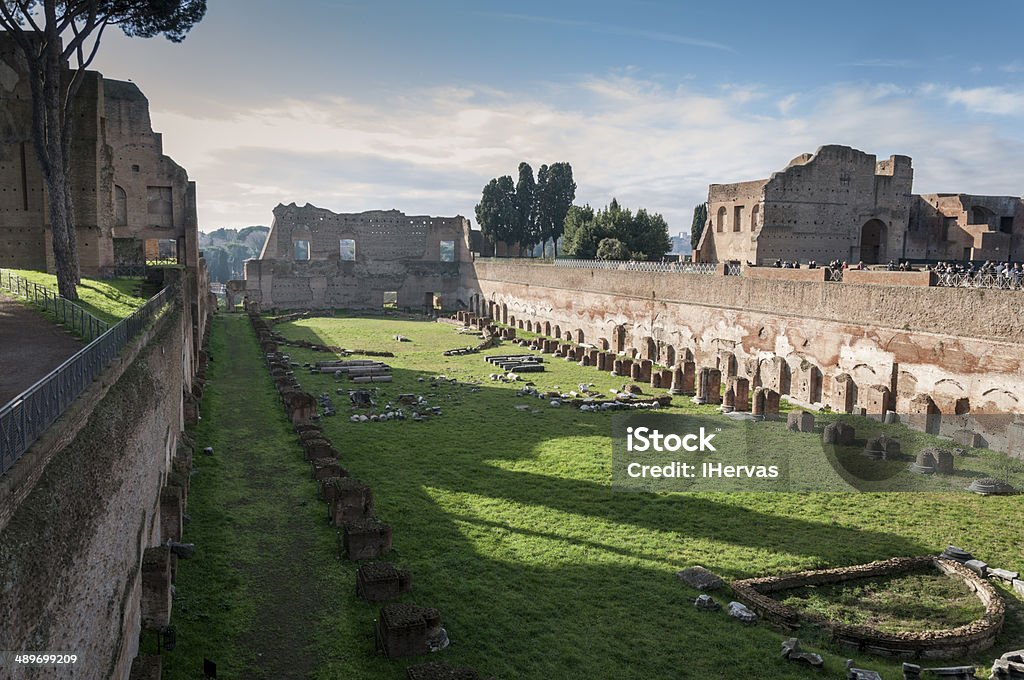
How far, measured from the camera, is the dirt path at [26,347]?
23.1 feet

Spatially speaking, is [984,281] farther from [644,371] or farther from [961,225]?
[961,225]

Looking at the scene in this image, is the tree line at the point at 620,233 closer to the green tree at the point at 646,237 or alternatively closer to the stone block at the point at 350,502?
the green tree at the point at 646,237

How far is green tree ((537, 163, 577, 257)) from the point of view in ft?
160

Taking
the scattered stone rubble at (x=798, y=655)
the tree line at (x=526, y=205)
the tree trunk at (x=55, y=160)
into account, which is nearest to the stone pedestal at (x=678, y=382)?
the scattered stone rubble at (x=798, y=655)

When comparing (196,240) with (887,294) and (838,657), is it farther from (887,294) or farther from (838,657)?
(838,657)

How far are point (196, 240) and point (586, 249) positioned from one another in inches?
778

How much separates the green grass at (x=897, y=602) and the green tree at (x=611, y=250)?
30441mm

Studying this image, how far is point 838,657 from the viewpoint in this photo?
630 cm

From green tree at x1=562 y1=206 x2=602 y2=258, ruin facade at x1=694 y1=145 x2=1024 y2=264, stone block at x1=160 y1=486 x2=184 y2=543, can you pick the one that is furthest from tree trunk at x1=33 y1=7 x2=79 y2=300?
green tree at x1=562 y1=206 x2=602 y2=258

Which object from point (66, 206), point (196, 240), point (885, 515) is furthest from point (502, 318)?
point (885, 515)

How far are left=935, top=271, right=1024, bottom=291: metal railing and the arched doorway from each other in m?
19.2

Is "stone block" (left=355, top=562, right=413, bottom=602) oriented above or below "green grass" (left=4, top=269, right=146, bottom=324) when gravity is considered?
below

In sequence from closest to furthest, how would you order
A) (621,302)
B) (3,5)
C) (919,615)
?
(919,615)
(3,5)
(621,302)

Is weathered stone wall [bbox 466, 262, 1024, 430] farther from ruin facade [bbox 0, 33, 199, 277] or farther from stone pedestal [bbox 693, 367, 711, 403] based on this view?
ruin facade [bbox 0, 33, 199, 277]
